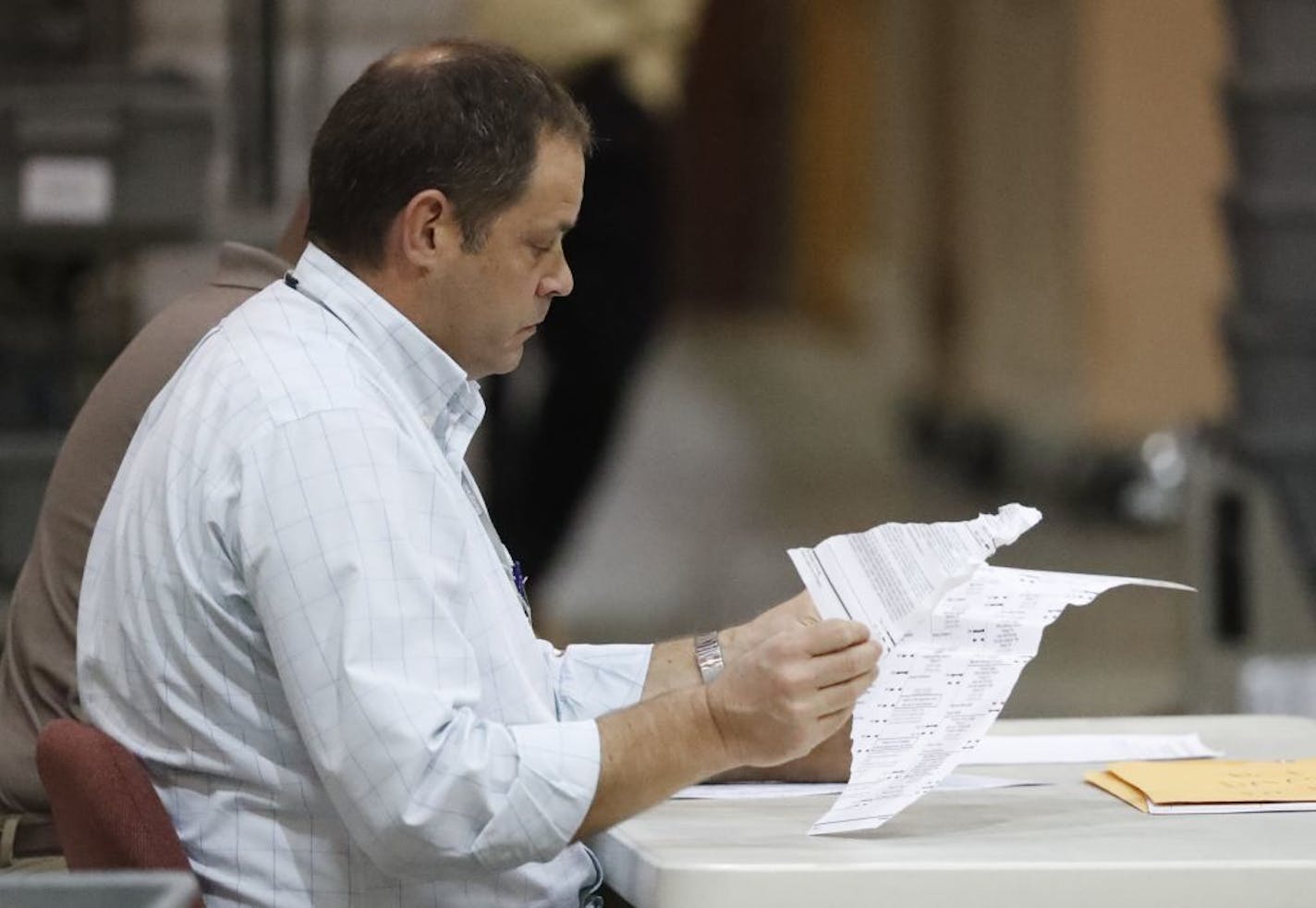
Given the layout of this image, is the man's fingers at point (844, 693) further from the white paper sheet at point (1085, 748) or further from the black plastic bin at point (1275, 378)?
the black plastic bin at point (1275, 378)

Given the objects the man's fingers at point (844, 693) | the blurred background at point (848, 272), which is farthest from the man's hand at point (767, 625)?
the blurred background at point (848, 272)

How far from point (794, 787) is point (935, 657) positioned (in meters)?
0.28

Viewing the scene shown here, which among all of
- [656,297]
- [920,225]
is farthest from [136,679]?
[920,225]

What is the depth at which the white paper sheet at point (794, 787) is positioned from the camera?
5.45 ft

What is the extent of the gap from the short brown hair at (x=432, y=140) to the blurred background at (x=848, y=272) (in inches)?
93.3

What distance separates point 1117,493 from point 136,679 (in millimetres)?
6132

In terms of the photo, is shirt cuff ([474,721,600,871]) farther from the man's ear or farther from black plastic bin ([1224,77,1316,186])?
black plastic bin ([1224,77,1316,186])

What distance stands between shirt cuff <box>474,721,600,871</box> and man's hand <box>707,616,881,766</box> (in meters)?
0.10

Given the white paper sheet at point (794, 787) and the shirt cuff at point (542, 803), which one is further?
the white paper sheet at point (794, 787)

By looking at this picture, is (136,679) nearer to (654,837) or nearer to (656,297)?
(654,837)

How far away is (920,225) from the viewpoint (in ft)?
30.9

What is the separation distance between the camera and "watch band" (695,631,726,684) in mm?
1775

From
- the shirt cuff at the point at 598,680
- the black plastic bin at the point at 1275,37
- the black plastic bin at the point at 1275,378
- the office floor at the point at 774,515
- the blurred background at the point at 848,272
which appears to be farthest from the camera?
the office floor at the point at 774,515

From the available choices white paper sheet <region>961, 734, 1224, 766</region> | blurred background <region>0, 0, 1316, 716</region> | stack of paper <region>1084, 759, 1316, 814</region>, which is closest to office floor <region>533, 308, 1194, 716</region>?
blurred background <region>0, 0, 1316, 716</region>
